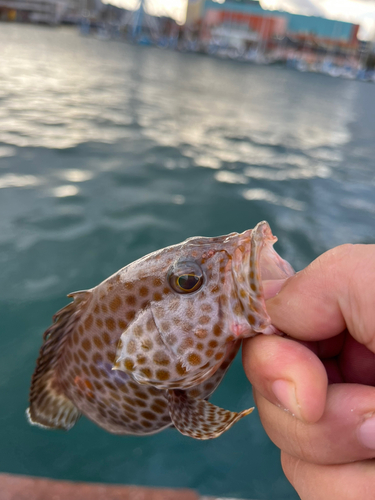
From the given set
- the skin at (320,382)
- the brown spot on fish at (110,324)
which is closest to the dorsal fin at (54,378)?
the brown spot on fish at (110,324)

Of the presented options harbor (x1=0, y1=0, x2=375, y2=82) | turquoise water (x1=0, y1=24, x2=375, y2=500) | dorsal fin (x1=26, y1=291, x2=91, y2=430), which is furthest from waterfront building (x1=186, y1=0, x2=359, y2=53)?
dorsal fin (x1=26, y1=291, x2=91, y2=430)

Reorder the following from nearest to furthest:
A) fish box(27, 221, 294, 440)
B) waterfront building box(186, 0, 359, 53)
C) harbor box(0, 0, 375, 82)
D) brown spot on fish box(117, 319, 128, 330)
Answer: fish box(27, 221, 294, 440) → brown spot on fish box(117, 319, 128, 330) → harbor box(0, 0, 375, 82) → waterfront building box(186, 0, 359, 53)

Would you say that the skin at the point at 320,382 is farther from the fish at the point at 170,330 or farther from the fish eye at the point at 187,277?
the fish eye at the point at 187,277

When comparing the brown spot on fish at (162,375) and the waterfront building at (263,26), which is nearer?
the brown spot on fish at (162,375)

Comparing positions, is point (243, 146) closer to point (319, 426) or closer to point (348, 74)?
point (319, 426)

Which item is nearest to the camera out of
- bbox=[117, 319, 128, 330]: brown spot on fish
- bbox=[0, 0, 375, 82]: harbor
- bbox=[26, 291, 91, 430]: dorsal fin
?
bbox=[117, 319, 128, 330]: brown spot on fish

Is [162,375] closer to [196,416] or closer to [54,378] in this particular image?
[196,416]

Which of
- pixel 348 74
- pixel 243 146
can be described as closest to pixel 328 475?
pixel 243 146

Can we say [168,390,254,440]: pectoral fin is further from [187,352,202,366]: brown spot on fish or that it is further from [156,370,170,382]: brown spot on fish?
[187,352,202,366]: brown spot on fish

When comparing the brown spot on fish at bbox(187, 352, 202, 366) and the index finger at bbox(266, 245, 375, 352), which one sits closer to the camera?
the index finger at bbox(266, 245, 375, 352)
